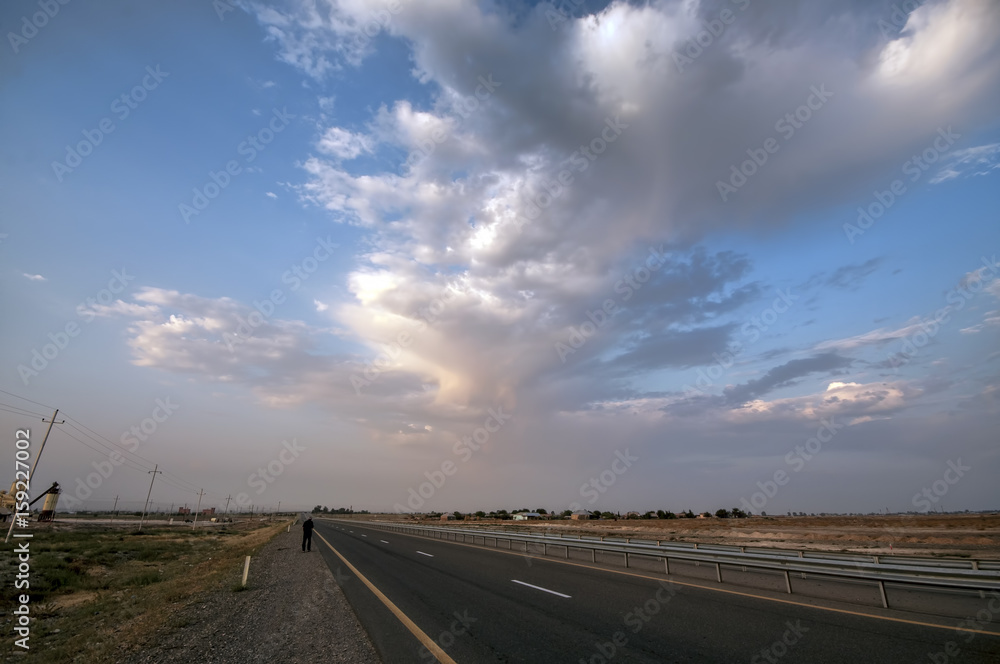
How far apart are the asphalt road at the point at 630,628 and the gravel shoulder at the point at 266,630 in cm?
53

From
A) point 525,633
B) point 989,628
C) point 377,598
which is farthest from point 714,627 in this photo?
point 377,598

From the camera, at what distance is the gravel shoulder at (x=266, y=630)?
7.47m

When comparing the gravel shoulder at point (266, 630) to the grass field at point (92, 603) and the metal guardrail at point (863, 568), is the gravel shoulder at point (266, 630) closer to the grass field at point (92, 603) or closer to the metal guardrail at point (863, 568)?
the grass field at point (92, 603)

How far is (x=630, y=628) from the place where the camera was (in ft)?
26.2

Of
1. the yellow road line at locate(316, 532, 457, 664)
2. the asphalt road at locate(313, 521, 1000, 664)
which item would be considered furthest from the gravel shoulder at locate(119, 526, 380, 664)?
the yellow road line at locate(316, 532, 457, 664)

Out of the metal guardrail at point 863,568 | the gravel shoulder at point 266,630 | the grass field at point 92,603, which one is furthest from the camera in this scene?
the grass field at point 92,603

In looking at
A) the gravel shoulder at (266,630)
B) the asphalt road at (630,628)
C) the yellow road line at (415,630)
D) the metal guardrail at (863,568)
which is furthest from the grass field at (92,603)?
the metal guardrail at (863,568)

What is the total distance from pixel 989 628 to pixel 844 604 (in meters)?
2.83

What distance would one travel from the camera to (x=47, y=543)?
40.7 m

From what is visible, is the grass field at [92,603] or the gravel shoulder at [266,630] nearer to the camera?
the gravel shoulder at [266,630]

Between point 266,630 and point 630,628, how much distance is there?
7.53 meters

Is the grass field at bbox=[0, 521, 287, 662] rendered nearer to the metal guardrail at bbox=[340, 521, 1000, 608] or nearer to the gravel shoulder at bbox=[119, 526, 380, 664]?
the gravel shoulder at bbox=[119, 526, 380, 664]

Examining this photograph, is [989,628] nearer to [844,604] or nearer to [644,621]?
[844,604]

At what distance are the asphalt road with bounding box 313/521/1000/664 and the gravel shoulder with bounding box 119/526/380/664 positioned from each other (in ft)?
1.73
